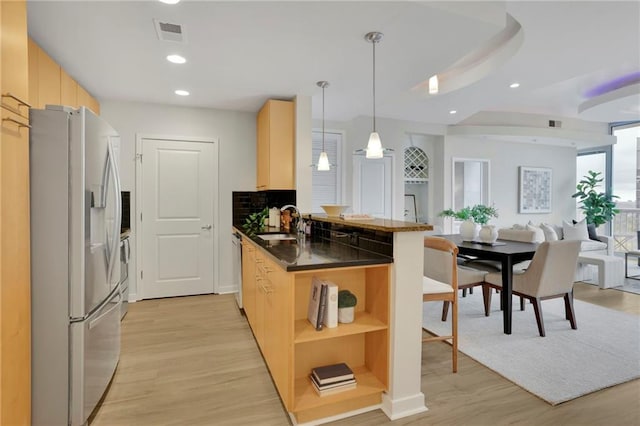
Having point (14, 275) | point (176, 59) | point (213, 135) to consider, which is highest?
point (176, 59)

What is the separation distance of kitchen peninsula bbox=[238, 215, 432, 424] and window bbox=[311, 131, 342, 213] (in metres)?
2.97

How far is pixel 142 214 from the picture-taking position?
4.17 m

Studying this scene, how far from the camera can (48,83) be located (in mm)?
2654

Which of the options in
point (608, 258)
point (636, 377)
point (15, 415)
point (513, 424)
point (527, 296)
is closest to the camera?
point (15, 415)

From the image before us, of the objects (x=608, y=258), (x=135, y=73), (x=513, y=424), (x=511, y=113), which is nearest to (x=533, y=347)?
(x=513, y=424)

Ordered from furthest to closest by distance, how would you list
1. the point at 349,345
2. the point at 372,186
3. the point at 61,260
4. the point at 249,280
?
the point at 372,186
the point at 249,280
the point at 349,345
the point at 61,260

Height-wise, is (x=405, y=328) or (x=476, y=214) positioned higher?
(x=476, y=214)

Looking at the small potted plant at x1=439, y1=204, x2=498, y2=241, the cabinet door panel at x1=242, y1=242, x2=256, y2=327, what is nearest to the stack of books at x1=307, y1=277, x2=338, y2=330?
the cabinet door panel at x1=242, y1=242, x2=256, y2=327

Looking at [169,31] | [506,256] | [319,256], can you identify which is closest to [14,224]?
[319,256]

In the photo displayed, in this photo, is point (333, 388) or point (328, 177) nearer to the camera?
point (333, 388)

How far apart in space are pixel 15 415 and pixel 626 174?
9.93 meters

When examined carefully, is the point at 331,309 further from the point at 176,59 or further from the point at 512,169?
the point at 512,169

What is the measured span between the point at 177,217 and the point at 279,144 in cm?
165

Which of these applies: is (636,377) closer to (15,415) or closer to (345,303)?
(345,303)
